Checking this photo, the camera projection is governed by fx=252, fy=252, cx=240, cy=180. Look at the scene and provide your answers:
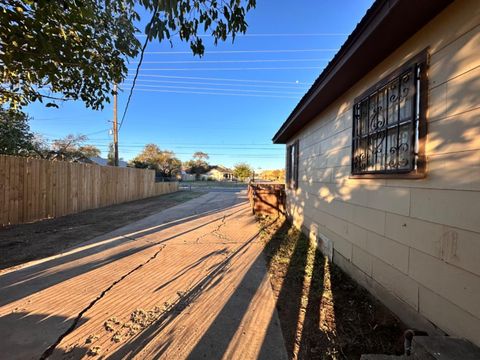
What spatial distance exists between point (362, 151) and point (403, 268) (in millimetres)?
1622

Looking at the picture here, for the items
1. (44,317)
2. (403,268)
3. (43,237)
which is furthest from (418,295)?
(43,237)

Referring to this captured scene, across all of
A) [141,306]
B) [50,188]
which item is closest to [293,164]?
[141,306]

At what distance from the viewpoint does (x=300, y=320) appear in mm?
2648

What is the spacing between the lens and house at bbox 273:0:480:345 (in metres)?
1.87

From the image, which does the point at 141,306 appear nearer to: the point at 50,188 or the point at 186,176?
the point at 50,188

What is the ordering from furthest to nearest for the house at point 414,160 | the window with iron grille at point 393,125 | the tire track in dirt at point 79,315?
the window with iron grille at point 393,125 < the tire track in dirt at point 79,315 < the house at point 414,160

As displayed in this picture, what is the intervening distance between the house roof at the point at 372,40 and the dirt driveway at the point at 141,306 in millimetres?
3118

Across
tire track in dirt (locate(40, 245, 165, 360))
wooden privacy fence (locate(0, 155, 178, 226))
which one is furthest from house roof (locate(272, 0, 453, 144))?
wooden privacy fence (locate(0, 155, 178, 226))

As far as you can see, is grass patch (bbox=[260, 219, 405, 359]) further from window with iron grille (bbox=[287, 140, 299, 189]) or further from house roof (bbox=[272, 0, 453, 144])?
window with iron grille (bbox=[287, 140, 299, 189])

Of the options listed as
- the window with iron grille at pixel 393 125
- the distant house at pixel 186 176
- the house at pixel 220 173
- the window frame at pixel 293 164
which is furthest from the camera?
the house at pixel 220 173

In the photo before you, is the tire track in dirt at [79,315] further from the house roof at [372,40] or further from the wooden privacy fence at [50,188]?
the wooden privacy fence at [50,188]

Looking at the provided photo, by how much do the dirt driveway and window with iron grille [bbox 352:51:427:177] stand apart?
6.89 ft

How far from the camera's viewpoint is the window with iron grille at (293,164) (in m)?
7.69

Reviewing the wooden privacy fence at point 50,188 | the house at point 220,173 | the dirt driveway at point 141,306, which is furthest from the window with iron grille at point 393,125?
the house at point 220,173
